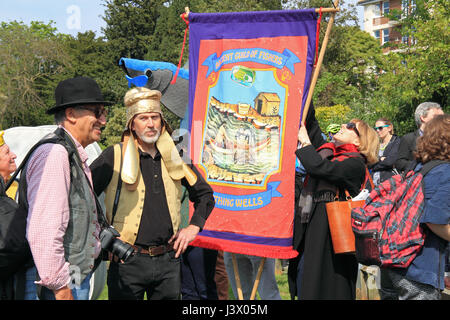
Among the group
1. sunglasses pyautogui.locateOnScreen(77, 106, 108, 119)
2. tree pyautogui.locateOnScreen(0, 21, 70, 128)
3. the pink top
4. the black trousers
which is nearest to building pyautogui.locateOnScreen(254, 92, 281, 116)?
the black trousers

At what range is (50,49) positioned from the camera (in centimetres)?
3170

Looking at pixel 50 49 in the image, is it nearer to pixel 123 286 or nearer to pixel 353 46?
pixel 353 46

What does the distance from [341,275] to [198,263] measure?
47.6 inches

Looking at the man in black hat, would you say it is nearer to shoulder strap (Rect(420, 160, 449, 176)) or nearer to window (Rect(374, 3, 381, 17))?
shoulder strap (Rect(420, 160, 449, 176))

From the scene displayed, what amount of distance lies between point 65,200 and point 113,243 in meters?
0.54

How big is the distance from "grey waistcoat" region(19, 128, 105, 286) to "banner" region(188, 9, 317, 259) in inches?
70.9

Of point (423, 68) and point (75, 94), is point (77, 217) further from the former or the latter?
point (423, 68)

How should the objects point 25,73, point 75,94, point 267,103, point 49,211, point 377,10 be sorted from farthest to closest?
point 377,10
point 25,73
point 267,103
point 75,94
point 49,211

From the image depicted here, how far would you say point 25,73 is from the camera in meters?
31.9

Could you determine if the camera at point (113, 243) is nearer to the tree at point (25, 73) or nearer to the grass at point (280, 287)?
the grass at point (280, 287)

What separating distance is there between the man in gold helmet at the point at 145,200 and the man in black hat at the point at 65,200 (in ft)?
1.51

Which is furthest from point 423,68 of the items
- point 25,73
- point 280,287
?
point 25,73

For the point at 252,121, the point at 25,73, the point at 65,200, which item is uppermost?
the point at 25,73

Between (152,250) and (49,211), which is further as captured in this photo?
(152,250)
